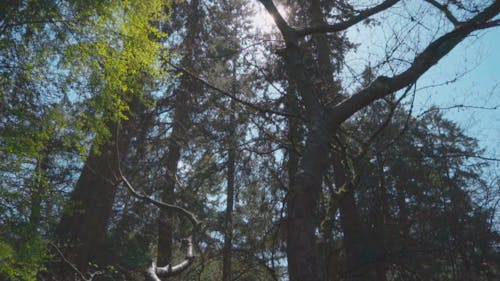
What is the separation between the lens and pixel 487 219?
22.3ft

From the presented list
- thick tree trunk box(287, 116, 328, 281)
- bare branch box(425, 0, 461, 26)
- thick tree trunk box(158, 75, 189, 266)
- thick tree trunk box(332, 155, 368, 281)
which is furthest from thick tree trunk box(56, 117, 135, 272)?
bare branch box(425, 0, 461, 26)

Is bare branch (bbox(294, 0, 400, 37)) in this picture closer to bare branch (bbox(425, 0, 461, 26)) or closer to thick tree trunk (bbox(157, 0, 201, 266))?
bare branch (bbox(425, 0, 461, 26))

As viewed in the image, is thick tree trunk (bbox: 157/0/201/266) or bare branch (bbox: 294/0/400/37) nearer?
bare branch (bbox: 294/0/400/37)

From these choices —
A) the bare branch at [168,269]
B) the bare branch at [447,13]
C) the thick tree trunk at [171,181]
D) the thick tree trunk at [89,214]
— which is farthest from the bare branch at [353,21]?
the thick tree trunk at [171,181]

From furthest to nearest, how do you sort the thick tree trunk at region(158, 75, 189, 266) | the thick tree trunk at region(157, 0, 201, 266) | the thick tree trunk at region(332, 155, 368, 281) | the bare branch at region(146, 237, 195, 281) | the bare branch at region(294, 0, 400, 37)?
the thick tree trunk at region(157, 0, 201, 266)
the thick tree trunk at region(158, 75, 189, 266)
the thick tree trunk at region(332, 155, 368, 281)
the bare branch at region(294, 0, 400, 37)
the bare branch at region(146, 237, 195, 281)

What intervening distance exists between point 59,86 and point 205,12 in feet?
26.1

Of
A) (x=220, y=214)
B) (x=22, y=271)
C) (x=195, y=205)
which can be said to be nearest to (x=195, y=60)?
(x=195, y=205)

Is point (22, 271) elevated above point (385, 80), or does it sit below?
below

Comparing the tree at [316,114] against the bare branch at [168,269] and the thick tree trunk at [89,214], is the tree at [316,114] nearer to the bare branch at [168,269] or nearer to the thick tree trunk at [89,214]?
the bare branch at [168,269]

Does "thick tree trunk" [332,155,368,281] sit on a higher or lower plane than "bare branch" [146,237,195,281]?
higher

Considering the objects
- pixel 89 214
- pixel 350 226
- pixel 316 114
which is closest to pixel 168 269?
pixel 316 114

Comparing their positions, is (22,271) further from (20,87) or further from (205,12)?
(205,12)

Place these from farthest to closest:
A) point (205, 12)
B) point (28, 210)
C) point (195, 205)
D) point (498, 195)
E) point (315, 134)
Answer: point (205, 12), point (195, 205), point (498, 195), point (28, 210), point (315, 134)

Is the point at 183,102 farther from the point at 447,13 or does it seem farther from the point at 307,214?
the point at 307,214
